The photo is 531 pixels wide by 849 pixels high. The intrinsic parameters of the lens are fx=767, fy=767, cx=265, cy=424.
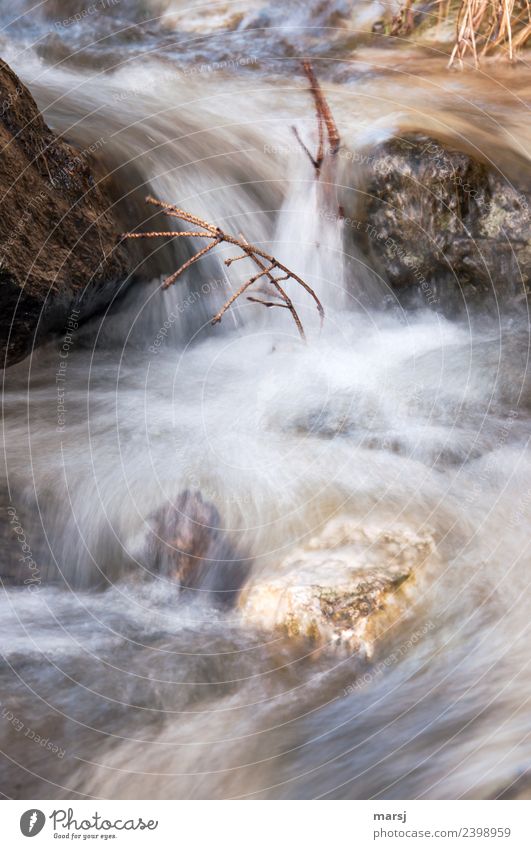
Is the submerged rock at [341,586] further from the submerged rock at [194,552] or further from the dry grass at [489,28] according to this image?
the dry grass at [489,28]

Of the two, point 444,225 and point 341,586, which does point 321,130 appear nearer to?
point 444,225

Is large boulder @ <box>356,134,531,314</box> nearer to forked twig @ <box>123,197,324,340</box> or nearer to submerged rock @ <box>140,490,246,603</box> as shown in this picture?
forked twig @ <box>123,197,324,340</box>

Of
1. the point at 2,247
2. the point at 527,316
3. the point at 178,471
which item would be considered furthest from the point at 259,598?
the point at 527,316

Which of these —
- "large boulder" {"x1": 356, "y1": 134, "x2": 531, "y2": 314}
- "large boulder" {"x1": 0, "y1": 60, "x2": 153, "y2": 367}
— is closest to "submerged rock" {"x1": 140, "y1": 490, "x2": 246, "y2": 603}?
"large boulder" {"x1": 0, "y1": 60, "x2": 153, "y2": 367}

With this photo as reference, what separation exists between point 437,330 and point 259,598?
1184 mm

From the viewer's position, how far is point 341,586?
150cm

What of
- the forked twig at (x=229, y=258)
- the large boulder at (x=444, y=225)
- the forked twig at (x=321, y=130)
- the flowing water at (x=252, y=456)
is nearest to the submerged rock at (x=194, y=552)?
the flowing water at (x=252, y=456)
